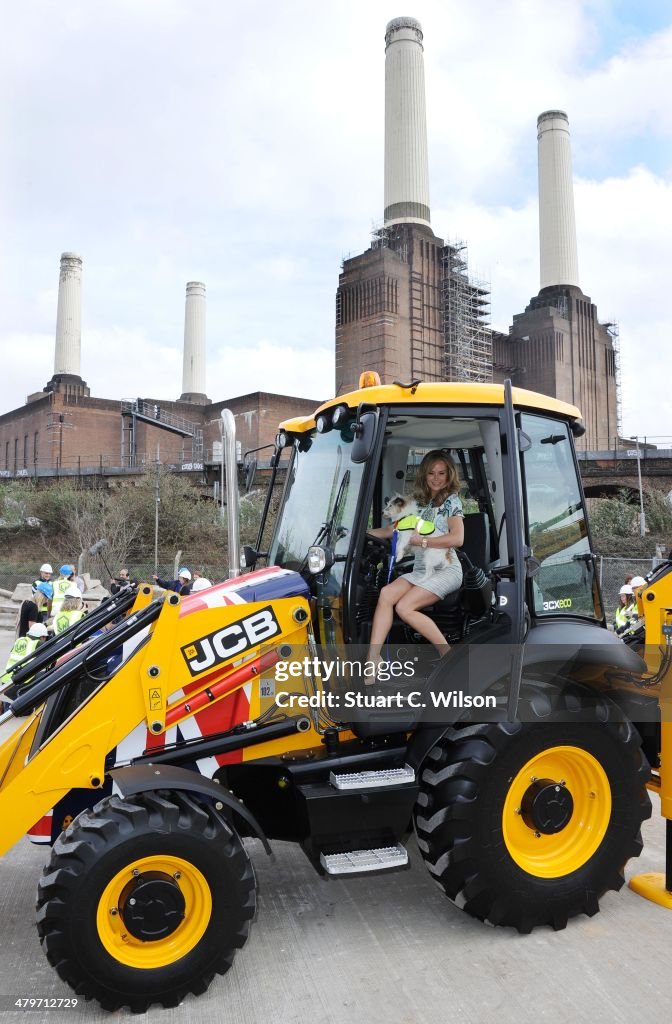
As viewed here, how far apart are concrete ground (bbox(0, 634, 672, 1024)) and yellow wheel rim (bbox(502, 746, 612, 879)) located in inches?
13.1

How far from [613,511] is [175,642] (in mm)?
34829

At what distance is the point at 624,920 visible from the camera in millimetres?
4074

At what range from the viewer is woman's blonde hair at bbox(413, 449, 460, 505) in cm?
423

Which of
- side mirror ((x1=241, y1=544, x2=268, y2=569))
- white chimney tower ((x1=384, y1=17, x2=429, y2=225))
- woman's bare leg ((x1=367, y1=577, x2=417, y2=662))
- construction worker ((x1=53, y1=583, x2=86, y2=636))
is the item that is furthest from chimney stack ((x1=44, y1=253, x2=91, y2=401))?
woman's bare leg ((x1=367, y1=577, x2=417, y2=662))

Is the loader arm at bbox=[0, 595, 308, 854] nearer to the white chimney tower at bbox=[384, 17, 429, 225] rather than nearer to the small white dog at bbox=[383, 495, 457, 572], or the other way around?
the small white dog at bbox=[383, 495, 457, 572]

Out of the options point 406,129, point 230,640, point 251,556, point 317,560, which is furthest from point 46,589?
point 406,129

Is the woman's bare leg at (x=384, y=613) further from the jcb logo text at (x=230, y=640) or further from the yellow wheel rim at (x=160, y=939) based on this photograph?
the yellow wheel rim at (x=160, y=939)

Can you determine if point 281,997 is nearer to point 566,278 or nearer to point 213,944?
point 213,944

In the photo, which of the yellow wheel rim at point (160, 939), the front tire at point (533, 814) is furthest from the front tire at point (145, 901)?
the front tire at point (533, 814)

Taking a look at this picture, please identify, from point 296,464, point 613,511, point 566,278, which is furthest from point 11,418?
point 296,464

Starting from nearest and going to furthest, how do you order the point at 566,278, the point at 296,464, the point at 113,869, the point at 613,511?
the point at 113,869
the point at 296,464
the point at 613,511
the point at 566,278

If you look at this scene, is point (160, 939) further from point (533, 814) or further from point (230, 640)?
point (533, 814)

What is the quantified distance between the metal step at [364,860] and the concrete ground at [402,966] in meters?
0.44

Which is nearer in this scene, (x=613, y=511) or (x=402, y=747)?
(x=402, y=747)
